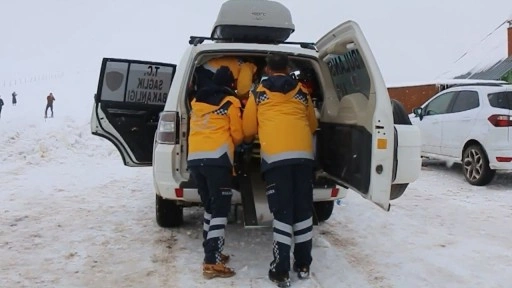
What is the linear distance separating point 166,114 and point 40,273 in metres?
1.75

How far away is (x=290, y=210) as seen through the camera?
4270 millimetres

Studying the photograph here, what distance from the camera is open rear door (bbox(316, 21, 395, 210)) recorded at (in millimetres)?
4020

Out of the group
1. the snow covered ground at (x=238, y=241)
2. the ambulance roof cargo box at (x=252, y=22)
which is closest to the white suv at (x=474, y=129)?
the snow covered ground at (x=238, y=241)

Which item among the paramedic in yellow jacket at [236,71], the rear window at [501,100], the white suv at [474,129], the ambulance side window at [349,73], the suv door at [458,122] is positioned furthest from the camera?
the suv door at [458,122]

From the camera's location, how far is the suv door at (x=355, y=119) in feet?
13.2

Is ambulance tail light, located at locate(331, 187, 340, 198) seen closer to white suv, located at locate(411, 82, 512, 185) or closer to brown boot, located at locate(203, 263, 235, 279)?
brown boot, located at locate(203, 263, 235, 279)

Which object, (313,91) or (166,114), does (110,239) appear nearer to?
(166,114)

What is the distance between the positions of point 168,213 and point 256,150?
1259mm

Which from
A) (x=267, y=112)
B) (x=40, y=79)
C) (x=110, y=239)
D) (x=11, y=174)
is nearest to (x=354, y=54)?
(x=267, y=112)

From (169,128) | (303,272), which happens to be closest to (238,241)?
(303,272)

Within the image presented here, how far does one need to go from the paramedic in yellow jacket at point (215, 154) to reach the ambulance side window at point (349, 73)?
3.61 feet

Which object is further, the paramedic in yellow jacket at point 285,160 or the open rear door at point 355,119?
the paramedic in yellow jacket at point 285,160

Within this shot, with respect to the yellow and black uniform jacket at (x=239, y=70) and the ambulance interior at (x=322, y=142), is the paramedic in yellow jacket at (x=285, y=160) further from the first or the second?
the yellow and black uniform jacket at (x=239, y=70)

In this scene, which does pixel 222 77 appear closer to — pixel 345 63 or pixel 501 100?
pixel 345 63
